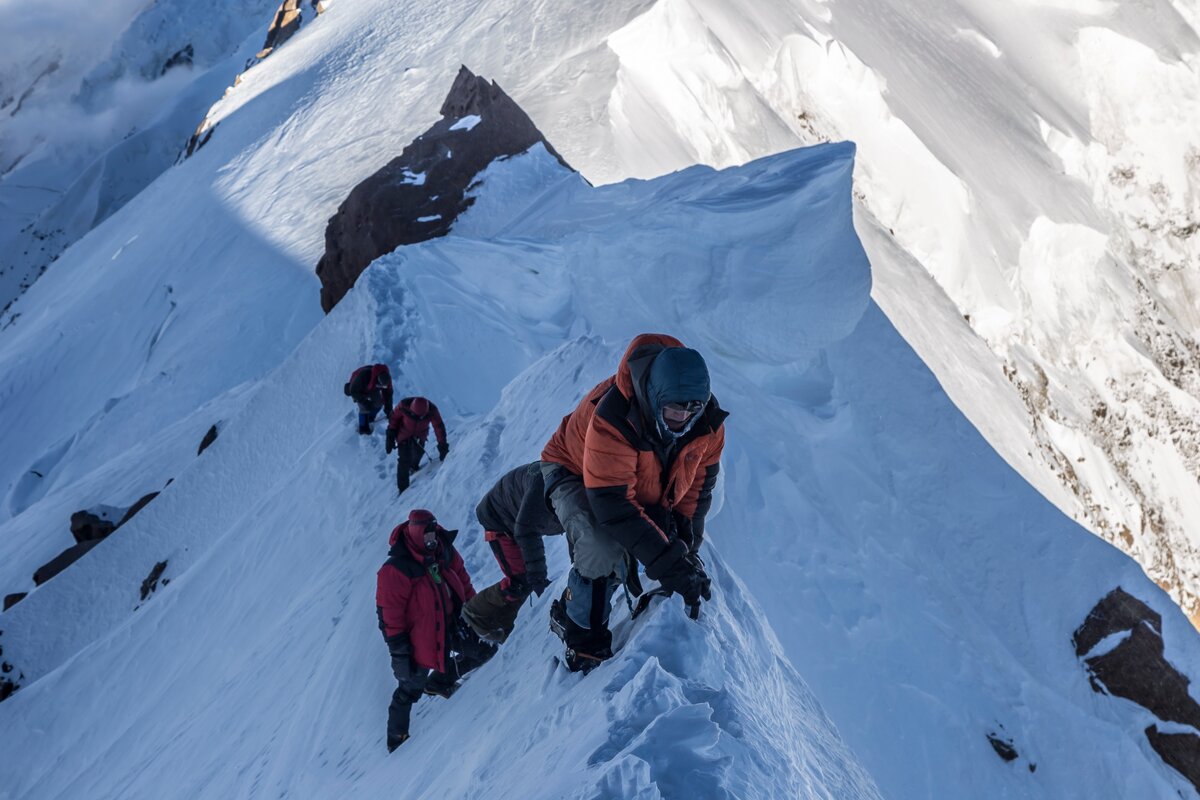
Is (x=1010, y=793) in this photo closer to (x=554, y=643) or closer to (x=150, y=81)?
(x=554, y=643)

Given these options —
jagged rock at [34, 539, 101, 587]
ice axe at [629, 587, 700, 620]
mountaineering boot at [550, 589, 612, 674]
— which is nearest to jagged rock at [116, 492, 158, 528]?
jagged rock at [34, 539, 101, 587]

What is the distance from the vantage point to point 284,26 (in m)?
44.6

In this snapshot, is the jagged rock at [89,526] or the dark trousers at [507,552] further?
the jagged rock at [89,526]

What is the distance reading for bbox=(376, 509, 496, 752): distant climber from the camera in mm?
5301

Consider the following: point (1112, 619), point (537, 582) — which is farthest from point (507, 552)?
point (1112, 619)

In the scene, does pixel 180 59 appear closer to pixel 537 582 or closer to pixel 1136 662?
pixel 1136 662

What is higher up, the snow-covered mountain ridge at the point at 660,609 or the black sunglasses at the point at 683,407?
the black sunglasses at the point at 683,407

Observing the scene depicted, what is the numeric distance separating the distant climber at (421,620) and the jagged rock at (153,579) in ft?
26.2

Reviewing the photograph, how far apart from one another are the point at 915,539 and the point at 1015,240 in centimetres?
1539

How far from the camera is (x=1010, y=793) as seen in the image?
29.9 feet

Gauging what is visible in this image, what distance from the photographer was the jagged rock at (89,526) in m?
13.9

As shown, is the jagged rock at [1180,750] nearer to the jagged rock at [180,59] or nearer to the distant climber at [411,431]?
the distant climber at [411,431]

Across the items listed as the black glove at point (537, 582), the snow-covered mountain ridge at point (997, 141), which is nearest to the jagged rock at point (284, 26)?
the snow-covered mountain ridge at point (997, 141)

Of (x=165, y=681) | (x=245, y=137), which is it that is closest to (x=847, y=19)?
(x=245, y=137)
